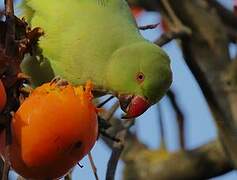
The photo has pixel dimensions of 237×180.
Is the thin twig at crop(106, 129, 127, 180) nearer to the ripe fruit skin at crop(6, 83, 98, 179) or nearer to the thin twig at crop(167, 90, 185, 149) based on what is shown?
the ripe fruit skin at crop(6, 83, 98, 179)

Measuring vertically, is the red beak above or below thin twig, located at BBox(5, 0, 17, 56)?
below

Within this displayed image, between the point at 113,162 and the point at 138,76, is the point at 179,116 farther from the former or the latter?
the point at 113,162

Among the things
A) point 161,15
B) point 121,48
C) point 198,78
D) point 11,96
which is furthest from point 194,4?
point 11,96

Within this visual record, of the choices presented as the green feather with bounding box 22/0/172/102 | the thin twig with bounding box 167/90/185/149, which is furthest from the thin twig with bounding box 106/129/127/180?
the thin twig with bounding box 167/90/185/149

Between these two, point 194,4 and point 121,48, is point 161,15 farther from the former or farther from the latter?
point 121,48

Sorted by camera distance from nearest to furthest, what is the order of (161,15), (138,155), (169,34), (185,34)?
(169,34) < (185,34) < (161,15) < (138,155)

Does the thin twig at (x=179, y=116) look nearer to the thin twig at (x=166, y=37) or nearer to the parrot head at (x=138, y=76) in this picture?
the thin twig at (x=166, y=37)

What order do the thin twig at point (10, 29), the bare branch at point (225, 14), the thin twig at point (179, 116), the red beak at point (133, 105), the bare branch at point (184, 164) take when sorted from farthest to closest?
the bare branch at point (225, 14), the bare branch at point (184, 164), the thin twig at point (179, 116), the red beak at point (133, 105), the thin twig at point (10, 29)

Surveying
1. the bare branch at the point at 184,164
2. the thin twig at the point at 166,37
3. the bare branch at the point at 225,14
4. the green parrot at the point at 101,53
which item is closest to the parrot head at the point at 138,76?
the green parrot at the point at 101,53
